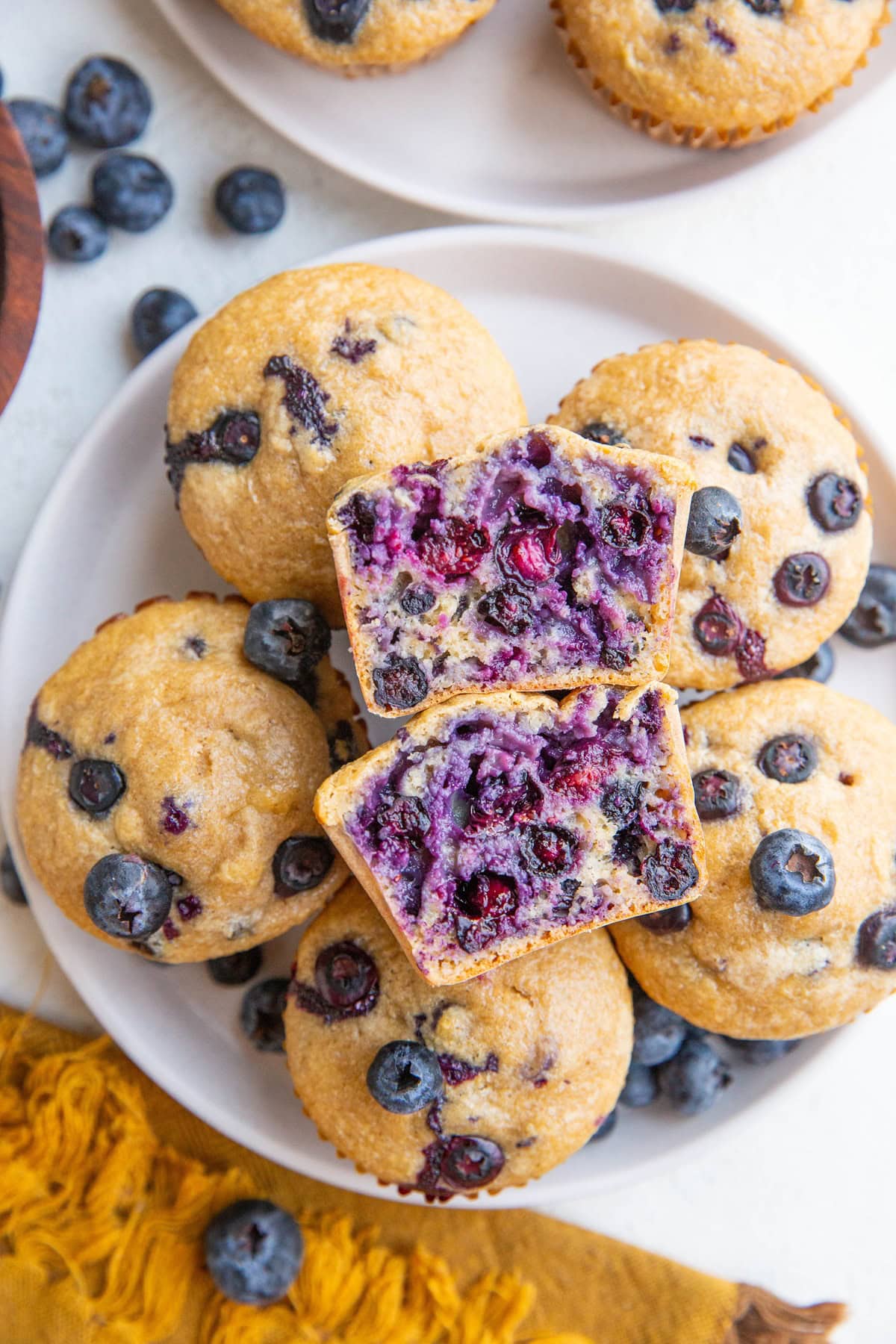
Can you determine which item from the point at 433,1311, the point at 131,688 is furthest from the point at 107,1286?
the point at 131,688

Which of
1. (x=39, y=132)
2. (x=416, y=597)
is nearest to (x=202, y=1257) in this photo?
(x=416, y=597)

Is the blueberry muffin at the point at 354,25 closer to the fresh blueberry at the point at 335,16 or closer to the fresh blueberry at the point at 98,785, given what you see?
the fresh blueberry at the point at 335,16

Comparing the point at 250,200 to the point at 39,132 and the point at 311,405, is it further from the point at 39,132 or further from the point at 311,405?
the point at 311,405

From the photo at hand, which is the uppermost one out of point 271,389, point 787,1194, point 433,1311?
point 271,389

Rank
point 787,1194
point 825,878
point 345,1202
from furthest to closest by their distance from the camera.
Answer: point 787,1194 → point 345,1202 → point 825,878

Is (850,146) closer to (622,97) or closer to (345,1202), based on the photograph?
(622,97)
